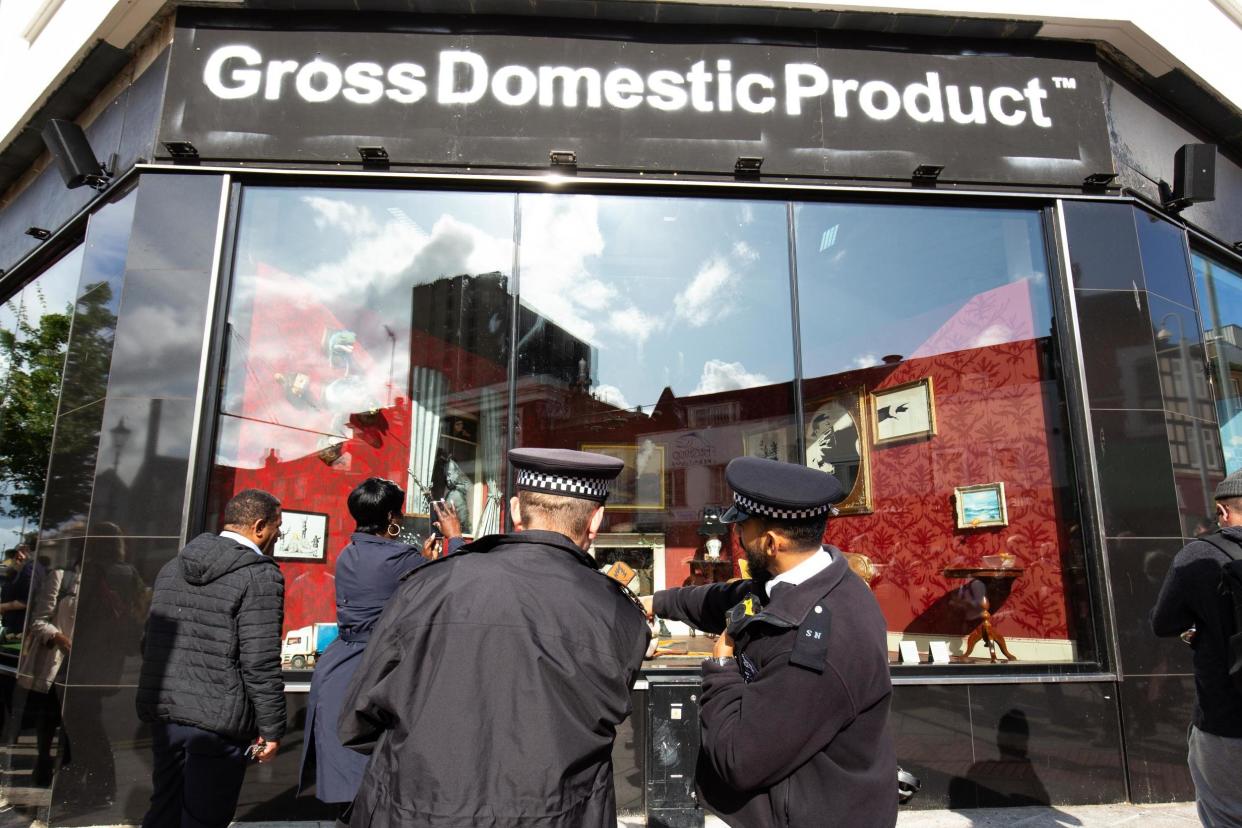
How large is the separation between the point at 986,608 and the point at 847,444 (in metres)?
1.71

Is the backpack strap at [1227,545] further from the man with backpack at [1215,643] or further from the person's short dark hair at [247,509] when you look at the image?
the person's short dark hair at [247,509]

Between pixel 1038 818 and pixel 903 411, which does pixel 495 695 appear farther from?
pixel 903 411

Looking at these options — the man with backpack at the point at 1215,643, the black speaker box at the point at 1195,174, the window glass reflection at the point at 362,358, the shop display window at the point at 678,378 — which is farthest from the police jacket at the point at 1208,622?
the black speaker box at the point at 1195,174

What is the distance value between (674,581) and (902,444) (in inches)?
97.2

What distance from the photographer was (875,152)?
5.81 metres

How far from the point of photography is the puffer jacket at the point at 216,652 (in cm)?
306

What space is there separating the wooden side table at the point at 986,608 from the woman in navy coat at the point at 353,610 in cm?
410

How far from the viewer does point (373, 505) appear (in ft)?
11.6

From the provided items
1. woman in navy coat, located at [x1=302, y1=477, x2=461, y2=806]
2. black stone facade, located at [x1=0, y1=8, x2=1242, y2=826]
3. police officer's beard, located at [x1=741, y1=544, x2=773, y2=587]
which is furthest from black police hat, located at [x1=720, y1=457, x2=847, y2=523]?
Result: black stone facade, located at [x1=0, y1=8, x2=1242, y2=826]

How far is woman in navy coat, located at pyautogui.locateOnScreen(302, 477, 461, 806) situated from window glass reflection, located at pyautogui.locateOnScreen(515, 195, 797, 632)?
231cm

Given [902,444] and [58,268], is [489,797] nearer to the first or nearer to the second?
[902,444]

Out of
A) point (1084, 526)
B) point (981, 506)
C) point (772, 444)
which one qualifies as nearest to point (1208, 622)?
point (1084, 526)

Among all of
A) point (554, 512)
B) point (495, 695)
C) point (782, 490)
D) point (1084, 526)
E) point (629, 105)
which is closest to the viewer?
point (495, 695)

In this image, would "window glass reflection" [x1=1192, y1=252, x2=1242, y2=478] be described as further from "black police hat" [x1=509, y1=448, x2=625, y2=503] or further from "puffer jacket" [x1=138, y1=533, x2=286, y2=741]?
"puffer jacket" [x1=138, y1=533, x2=286, y2=741]
